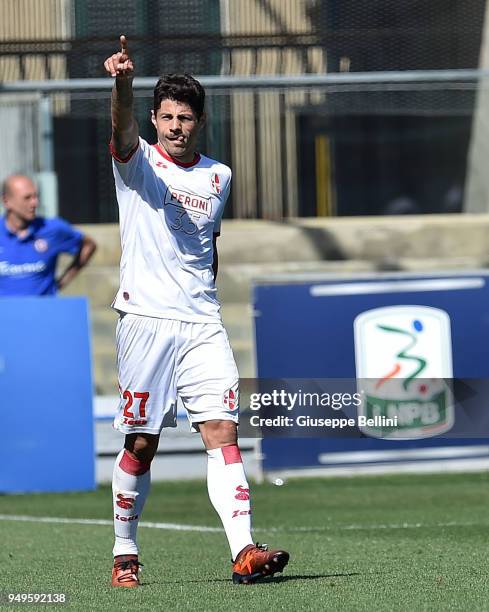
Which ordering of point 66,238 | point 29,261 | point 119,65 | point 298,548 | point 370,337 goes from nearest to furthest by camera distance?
point 119,65 → point 298,548 → point 370,337 → point 29,261 → point 66,238

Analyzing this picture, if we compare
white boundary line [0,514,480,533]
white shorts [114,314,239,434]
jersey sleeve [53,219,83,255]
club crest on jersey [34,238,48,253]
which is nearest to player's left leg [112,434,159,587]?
white shorts [114,314,239,434]

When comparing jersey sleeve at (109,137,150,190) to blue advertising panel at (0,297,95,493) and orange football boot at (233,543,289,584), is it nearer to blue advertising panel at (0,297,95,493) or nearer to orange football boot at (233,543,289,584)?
orange football boot at (233,543,289,584)

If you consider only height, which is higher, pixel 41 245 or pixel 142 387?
pixel 142 387

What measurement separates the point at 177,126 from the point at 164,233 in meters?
0.41

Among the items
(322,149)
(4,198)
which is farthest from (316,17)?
(4,198)

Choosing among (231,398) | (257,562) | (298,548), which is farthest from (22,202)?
(257,562)

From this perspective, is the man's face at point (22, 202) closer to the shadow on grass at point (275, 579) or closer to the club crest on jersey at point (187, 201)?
the club crest on jersey at point (187, 201)

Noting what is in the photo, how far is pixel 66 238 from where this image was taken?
38.5 ft

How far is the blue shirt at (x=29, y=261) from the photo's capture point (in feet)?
37.4

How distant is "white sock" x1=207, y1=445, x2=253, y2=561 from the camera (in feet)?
18.2

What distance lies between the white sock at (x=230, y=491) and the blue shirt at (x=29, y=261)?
19.7 ft

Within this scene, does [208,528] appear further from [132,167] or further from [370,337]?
[132,167]

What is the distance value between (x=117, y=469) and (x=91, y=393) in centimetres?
→ 512

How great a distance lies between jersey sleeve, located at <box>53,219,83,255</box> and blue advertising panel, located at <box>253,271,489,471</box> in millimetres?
1714
